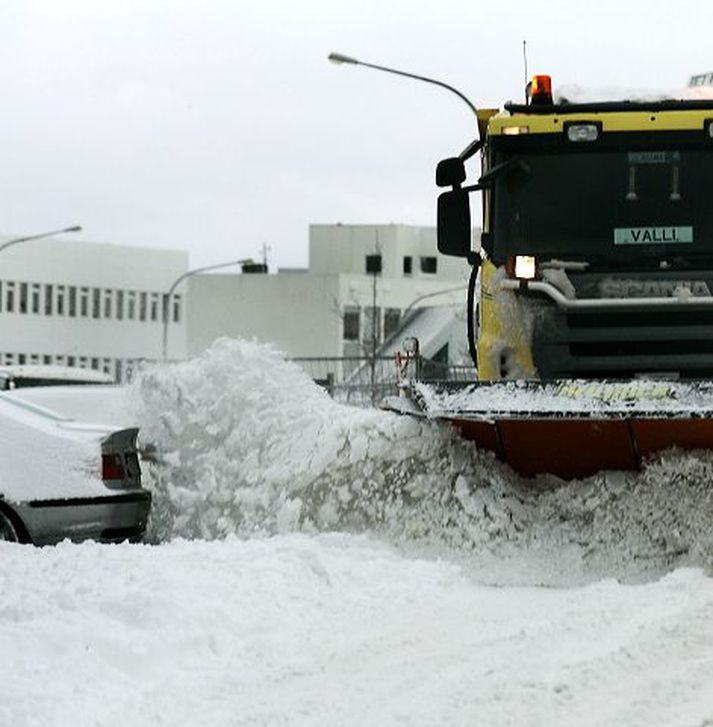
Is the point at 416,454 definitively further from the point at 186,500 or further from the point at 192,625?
the point at 192,625

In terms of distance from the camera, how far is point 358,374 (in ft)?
100

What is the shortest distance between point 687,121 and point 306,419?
3.91m

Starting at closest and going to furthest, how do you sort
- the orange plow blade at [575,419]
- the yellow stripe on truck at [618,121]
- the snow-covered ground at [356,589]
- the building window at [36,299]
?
the snow-covered ground at [356,589], the orange plow blade at [575,419], the yellow stripe on truck at [618,121], the building window at [36,299]

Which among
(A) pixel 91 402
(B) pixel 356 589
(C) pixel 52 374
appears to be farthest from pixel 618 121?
(C) pixel 52 374

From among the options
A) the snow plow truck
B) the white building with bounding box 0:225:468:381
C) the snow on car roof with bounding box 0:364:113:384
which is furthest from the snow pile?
the white building with bounding box 0:225:468:381

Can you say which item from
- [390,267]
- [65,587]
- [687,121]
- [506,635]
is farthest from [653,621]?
[390,267]

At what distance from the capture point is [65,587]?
8.69 metres

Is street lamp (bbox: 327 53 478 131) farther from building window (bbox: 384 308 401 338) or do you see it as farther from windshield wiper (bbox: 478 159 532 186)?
building window (bbox: 384 308 401 338)

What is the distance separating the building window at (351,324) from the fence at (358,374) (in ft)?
219

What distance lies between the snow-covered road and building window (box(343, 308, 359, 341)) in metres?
90.3

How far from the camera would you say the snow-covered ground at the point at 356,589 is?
22.4ft

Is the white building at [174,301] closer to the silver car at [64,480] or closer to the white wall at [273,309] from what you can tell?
the white wall at [273,309]

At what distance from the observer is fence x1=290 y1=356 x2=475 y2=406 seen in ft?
80.3

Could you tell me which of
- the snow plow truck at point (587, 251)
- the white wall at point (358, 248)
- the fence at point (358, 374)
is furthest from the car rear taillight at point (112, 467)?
the white wall at point (358, 248)
